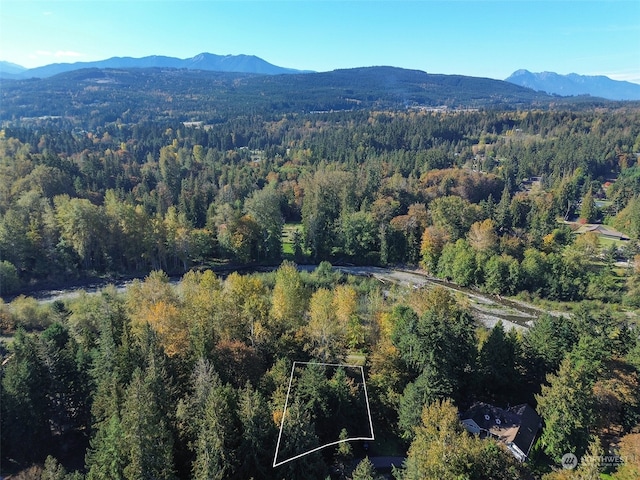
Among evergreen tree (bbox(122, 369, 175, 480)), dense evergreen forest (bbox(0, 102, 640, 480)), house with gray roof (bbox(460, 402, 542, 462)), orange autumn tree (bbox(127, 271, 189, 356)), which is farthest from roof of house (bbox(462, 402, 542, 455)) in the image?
orange autumn tree (bbox(127, 271, 189, 356))

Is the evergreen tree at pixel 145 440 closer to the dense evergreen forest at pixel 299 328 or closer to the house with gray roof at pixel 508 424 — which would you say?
the dense evergreen forest at pixel 299 328

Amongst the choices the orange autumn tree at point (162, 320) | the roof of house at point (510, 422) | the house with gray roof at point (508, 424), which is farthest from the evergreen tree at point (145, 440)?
the roof of house at point (510, 422)

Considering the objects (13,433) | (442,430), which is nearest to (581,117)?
(442,430)

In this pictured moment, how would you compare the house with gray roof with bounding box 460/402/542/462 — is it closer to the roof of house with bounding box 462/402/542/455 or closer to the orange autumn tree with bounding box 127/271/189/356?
the roof of house with bounding box 462/402/542/455

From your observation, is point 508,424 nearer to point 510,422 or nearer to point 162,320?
point 510,422

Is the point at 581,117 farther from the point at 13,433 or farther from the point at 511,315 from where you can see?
the point at 13,433

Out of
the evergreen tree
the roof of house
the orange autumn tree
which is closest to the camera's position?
the evergreen tree
